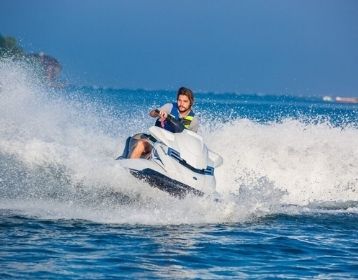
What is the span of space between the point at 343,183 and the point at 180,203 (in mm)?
5647

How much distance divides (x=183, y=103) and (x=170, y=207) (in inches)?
53.1

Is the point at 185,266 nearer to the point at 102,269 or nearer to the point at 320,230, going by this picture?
the point at 102,269

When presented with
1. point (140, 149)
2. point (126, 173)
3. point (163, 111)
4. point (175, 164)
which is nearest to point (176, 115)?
point (163, 111)

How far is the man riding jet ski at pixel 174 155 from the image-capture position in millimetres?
9875

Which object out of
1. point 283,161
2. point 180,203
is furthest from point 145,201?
point 283,161

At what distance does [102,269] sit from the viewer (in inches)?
292

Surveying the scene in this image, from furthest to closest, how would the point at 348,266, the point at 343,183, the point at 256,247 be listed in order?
the point at 343,183, the point at 256,247, the point at 348,266

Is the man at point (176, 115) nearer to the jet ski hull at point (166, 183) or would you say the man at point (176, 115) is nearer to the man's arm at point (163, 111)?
the man's arm at point (163, 111)

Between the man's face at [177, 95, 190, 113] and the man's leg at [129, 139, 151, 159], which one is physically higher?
the man's face at [177, 95, 190, 113]

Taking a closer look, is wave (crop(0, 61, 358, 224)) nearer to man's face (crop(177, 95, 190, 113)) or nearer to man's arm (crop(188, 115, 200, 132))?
man's arm (crop(188, 115, 200, 132))

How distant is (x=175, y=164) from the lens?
390 inches

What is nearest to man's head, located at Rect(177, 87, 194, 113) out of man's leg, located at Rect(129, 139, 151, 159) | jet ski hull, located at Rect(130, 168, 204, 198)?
man's leg, located at Rect(129, 139, 151, 159)

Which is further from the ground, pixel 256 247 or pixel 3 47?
pixel 3 47

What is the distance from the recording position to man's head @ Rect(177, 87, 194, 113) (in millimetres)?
10406
